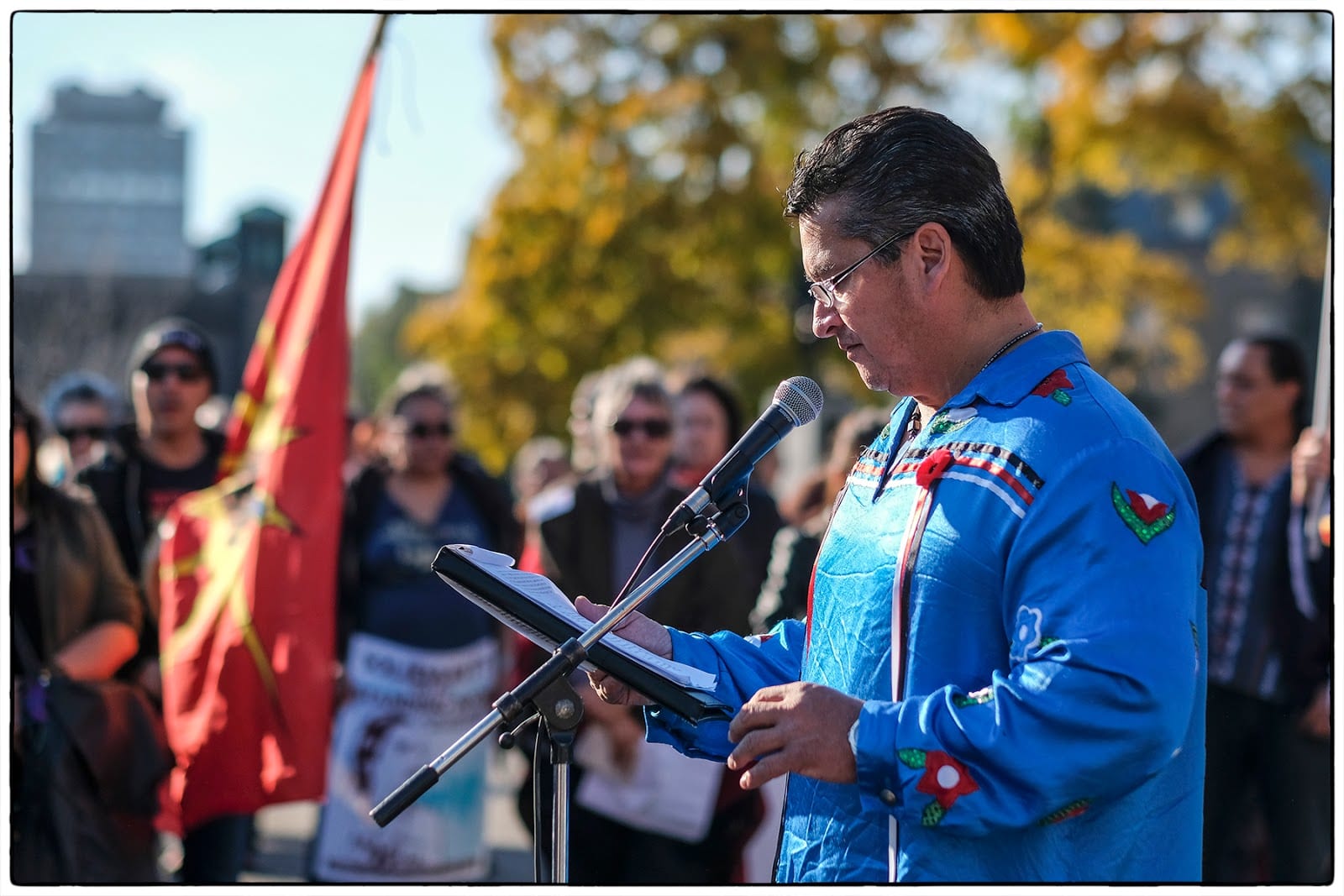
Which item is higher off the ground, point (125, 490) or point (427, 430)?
point (427, 430)

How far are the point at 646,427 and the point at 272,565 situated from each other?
1.38 metres

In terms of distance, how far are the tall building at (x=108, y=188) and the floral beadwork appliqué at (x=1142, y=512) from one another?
39.0 feet

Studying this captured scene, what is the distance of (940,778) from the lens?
2035mm

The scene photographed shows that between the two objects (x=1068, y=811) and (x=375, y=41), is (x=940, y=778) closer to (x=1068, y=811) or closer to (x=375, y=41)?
(x=1068, y=811)

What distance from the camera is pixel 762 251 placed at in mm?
16188

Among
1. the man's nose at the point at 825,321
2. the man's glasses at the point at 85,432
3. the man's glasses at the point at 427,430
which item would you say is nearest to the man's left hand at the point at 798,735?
the man's nose at the point at 825,321

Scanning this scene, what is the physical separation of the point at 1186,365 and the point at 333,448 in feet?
60.9

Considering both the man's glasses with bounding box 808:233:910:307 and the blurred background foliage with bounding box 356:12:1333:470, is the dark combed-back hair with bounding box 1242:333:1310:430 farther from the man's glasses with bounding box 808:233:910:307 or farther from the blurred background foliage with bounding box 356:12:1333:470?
the blurred background foliage with bounding box 356:12:1333:470

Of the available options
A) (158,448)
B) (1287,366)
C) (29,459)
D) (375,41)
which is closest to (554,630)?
(29,459)

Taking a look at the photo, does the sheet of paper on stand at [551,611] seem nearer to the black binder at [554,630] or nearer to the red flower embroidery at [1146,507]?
the black binder at [554,630]

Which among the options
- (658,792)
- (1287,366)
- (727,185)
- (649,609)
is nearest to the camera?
(649,609)

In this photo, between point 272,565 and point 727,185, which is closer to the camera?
point 272,565

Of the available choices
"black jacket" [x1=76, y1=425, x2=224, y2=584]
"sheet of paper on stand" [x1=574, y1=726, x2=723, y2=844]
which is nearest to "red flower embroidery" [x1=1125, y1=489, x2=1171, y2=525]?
"sheet of paper on stand" [x1=574, y1=726, x2=723, y2=844]

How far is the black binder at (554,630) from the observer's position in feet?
7.70
